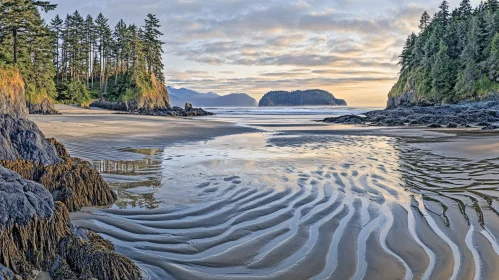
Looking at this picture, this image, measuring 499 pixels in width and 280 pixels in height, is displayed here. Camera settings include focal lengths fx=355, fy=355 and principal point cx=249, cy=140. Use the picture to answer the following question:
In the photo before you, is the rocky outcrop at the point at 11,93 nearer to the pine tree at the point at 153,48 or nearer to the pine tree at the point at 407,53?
the pine tree at the point at 153,48

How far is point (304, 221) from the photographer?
15.8 feet

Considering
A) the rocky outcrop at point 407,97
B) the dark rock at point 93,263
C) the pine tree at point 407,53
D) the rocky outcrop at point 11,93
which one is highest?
the pine tree at point 407,53

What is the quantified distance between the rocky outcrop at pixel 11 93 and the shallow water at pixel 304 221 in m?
17.4

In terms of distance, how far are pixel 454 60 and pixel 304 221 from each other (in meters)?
67.8

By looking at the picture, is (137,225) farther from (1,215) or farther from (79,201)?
(1,215)

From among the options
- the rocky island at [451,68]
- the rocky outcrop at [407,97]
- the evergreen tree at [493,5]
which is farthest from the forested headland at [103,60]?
the evergreen tree at [493,5]

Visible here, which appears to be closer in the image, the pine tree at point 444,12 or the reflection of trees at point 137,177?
the reflection of trees at point 137,177

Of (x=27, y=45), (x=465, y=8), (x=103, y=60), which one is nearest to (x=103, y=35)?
A: (x=103, y=60)

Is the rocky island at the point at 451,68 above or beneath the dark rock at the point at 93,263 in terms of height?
above

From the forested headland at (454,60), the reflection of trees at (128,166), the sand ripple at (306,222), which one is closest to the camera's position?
the sand ripple at (306,222)

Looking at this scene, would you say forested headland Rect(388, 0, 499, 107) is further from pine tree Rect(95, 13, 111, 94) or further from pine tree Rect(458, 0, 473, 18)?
pine tree Rect(95, 13, 111, 94)

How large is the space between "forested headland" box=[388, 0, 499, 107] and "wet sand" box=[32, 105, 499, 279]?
4860cm

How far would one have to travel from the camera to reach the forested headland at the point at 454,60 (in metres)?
51.5

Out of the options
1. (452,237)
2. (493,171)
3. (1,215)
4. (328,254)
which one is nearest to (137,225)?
(1,215)
